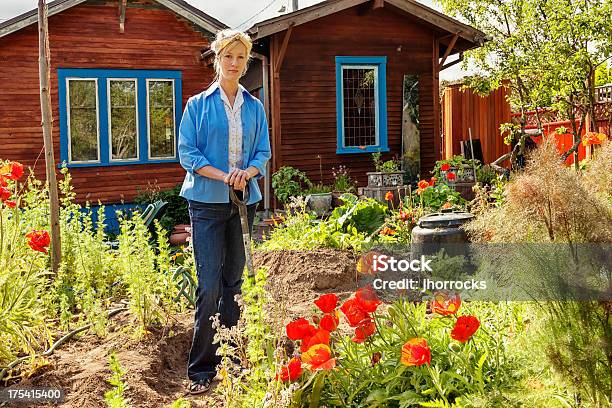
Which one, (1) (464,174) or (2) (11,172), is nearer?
(2) (11,172)

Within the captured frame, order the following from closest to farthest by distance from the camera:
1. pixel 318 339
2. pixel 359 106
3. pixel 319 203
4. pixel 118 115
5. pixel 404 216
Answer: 1. pixel 318 339
2. pixel 404 216
3. pixel 319 203
4. pixel 118 115
5. pixel 359 106

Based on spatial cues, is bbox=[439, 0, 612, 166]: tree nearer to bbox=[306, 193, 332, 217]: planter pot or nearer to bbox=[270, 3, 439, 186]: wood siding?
bbox=[270, 3, 439, 186]: wood siding

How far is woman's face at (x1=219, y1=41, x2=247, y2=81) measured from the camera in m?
3.51

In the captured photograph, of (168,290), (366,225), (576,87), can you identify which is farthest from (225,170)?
(576,87)

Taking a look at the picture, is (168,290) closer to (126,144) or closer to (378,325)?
(378,325)

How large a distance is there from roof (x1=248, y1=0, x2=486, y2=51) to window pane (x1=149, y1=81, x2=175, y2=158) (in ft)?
7.92

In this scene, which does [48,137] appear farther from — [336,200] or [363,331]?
[336,200]

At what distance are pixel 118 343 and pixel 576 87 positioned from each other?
1016cm

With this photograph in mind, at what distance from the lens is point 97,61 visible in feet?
38.4

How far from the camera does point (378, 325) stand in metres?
2.91

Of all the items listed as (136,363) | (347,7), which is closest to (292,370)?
(136,363)

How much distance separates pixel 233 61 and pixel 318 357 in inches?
72.4

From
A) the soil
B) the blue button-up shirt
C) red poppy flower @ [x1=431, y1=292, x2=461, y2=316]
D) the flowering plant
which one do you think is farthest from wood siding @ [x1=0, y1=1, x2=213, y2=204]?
red poppy flower @ [x1=431, y1=292, x2=461, y2=316]

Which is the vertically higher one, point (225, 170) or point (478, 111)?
point (478, 111)
